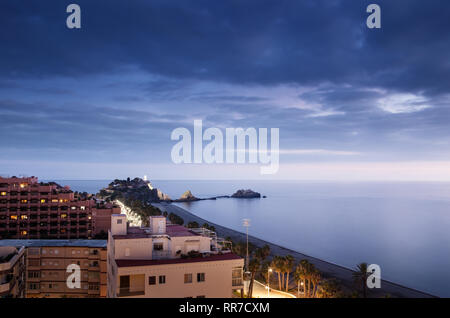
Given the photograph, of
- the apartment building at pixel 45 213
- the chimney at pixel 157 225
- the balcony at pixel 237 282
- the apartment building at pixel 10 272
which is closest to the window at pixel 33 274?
the apartment building at pixel 10 272

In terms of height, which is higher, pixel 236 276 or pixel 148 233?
pixel 148 233

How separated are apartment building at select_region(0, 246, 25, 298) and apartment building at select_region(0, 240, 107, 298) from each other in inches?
162

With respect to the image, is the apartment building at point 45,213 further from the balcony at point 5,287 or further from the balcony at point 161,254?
the balcony at point 161,254

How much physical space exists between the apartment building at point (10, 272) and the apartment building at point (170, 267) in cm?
695

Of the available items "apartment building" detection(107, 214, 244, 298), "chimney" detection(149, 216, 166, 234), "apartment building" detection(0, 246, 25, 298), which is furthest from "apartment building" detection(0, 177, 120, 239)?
"apartment building" detection(107, 214, 244, 298)

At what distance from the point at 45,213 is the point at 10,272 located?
3404 centimetres

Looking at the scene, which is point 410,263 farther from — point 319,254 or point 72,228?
point 72,228

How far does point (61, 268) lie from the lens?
29797 mm

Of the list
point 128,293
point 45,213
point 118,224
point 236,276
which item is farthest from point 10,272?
point 45,213

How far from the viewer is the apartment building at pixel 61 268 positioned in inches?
1151

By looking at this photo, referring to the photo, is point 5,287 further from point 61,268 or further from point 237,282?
point 237,282

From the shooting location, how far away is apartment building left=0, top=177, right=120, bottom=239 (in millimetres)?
50312

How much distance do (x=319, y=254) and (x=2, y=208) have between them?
53.1 m
